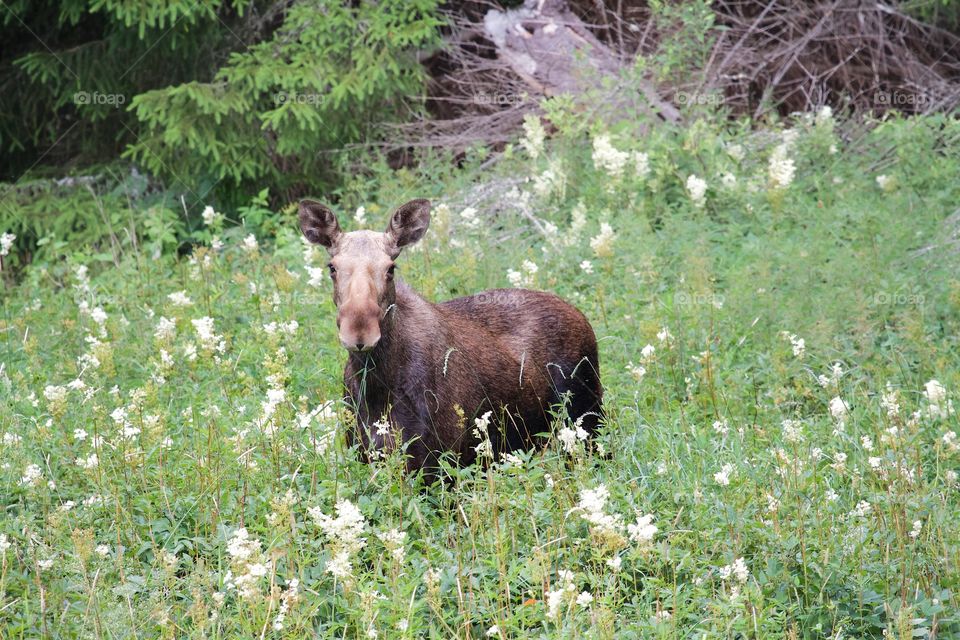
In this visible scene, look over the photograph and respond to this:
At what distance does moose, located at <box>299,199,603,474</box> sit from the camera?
5266 mm

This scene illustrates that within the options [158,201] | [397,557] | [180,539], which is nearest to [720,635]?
[397,557]

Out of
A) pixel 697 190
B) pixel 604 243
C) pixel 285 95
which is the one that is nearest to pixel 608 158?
pixel 697 190

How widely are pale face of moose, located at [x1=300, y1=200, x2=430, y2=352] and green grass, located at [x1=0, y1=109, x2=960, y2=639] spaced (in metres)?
0.43

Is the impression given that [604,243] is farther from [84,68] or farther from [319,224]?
[84,68]

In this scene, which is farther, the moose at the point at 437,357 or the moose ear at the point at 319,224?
the moose ear at the point at 319,224

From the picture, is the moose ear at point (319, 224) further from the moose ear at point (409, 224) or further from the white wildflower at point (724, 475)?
the white wildflower at point (724, 475)

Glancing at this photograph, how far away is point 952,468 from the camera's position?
5.59 metres

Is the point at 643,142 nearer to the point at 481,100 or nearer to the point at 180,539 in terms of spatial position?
the point at 481,100

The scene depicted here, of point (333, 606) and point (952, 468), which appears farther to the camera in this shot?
point (952, 468)

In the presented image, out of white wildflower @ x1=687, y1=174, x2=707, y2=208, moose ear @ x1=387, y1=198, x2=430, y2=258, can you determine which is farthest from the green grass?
moose ear @ x1=387, y1=198, x2=430, y2=258

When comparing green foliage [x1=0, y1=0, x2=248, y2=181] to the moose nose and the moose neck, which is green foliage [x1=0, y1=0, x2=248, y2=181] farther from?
the moose nose

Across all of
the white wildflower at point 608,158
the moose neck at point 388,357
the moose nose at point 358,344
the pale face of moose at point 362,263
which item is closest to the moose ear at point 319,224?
the pale face of moose at point 362,263

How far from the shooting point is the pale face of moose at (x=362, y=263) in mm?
4977

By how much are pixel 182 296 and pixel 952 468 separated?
505 cm
